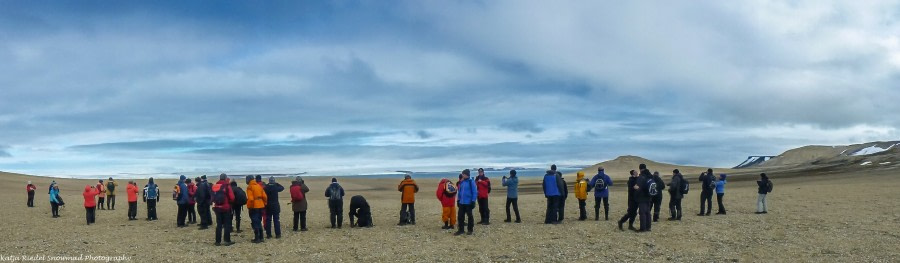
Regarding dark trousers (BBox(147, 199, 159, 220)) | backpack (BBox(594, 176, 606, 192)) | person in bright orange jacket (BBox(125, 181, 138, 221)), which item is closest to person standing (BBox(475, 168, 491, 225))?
backpack (BBox(594, 176, 606, 192))

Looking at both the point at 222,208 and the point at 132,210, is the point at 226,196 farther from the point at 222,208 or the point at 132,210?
the point at 132,210

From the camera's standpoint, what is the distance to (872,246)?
45.5 feet

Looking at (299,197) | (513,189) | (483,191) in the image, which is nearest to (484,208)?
(483,191)

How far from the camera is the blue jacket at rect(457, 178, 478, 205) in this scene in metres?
16.9

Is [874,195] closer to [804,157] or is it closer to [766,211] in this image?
[766,211]

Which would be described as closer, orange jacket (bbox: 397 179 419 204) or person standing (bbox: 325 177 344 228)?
person standing (bbox: 325 177 344 228)

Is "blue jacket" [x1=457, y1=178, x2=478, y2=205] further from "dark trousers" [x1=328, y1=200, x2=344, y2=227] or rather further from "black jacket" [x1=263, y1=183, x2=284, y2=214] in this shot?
"black jacket" [x1=263, y1=183, x2=284, y2=214]

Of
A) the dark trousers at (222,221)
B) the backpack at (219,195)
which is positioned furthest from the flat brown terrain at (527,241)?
the backpack at (219,195)

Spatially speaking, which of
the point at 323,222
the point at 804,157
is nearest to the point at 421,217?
the point at 323,222

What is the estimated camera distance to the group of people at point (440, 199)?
16.0 m

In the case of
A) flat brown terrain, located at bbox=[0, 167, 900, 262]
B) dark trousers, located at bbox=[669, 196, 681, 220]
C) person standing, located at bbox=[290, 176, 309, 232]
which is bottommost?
flat brown terrain, located at bbox=[0, 167, 900, 262]

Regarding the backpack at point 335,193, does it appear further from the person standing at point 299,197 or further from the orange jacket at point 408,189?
the orange jacket at point 408,189

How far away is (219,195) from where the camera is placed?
15.5 m

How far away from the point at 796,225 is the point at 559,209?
682 centimetres
